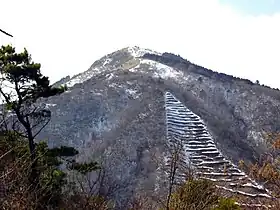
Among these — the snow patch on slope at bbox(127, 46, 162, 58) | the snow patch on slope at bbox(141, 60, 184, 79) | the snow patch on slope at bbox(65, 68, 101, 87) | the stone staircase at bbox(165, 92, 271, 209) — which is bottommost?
the stone staircase at bbox(165, 92, 271, 209)

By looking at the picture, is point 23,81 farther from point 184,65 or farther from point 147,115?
point 184,65

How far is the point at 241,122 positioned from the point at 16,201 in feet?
285

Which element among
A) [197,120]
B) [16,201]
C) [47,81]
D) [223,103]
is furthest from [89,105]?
[16,201]

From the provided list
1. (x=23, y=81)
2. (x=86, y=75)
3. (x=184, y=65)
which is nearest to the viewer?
(x=23, y=81)

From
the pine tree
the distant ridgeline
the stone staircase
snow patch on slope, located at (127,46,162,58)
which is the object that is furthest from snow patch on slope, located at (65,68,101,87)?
the pine tree

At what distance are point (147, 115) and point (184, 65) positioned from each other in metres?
39.4

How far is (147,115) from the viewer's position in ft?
243

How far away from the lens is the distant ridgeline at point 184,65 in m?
103

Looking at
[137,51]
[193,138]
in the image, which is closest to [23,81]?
[193,138]

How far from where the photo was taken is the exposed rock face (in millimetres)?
63406

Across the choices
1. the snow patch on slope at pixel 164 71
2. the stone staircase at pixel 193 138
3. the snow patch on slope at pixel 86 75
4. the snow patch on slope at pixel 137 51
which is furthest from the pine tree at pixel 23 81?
the snow patch on slope at pixel 137 51

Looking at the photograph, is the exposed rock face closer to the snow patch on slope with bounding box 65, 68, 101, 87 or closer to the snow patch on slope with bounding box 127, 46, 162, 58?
the snow patch on slope with bounding box 65, 68, 101, 87

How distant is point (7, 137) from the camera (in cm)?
1455

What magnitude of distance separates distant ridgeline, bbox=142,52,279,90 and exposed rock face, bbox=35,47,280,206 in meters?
0.22
